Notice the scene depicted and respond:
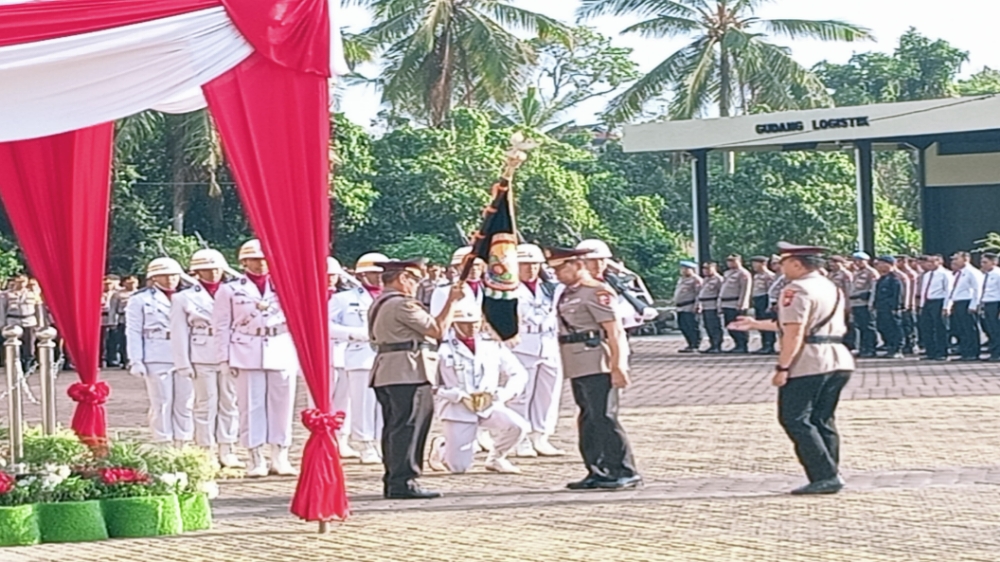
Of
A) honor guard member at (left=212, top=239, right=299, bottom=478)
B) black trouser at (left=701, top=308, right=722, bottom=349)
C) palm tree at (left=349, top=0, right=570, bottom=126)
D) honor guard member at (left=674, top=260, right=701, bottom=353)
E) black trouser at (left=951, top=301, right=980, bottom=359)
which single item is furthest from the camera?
palm tree at (left=349, top=0, right=570, bottom=126)

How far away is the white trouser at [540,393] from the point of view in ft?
49.0

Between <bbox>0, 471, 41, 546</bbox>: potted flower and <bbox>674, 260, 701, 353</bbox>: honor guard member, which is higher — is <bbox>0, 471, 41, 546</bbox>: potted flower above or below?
below

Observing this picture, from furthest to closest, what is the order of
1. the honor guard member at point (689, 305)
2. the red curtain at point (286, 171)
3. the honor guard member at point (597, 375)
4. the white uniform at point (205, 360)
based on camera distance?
the honor guard member at point (689, 305)
the white uniform at point (205, 360)
the honor guard member at point (597, 375)
the red curtain at point (286, 171)

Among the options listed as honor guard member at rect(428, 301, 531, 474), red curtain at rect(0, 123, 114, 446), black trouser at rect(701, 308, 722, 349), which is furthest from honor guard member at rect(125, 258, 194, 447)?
black trouser at rect(701, 308, 722, 349)

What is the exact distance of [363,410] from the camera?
14.9 metres

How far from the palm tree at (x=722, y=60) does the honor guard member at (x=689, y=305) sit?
13.7 meters

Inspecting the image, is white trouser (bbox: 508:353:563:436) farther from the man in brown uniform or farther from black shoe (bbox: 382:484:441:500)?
black shoe (bbox: 382:484:441:500)

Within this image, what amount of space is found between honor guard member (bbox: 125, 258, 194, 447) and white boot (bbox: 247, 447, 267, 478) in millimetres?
966

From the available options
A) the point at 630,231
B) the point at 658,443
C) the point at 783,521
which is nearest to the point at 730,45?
the point at 630,231

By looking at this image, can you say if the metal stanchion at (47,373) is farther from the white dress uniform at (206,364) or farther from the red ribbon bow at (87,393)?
the white dress uniform at (206,364)

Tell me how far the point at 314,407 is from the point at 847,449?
20.4 feet

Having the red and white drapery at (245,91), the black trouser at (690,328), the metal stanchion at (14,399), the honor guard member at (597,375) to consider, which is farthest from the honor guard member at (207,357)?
the black trouser at (690,328)

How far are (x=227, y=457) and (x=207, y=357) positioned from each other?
885mm

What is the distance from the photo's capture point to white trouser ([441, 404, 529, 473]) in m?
13.5
